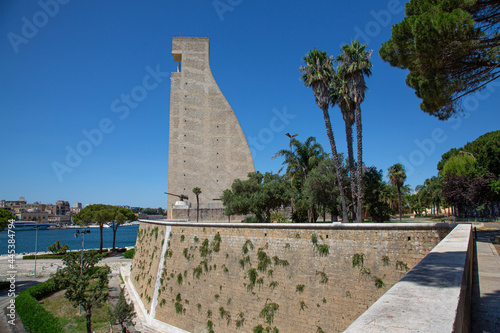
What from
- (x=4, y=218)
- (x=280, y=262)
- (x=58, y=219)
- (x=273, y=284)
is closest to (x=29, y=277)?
A: (x=4, y=218)

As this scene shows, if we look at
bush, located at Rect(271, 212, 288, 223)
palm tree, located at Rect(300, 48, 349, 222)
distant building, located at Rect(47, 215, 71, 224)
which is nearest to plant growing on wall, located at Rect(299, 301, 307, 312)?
palm tree, located at Rect(300, 48, 349, 222)

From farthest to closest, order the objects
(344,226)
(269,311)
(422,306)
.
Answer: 1. (269,311)
2. (344,226)
3. (422,306)

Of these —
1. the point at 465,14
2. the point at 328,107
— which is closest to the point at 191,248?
the point at 328,107

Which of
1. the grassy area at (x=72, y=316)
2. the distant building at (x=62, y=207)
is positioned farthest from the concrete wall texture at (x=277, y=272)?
the distant building at (x=62, y=207)

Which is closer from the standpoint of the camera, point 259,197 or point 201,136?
point 259,197

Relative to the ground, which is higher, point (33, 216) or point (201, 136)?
point (201, 136)

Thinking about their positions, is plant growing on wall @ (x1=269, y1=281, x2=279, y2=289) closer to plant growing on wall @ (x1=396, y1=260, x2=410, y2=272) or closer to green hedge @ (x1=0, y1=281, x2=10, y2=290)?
plant growing on wall @ (x1=396, y1=260, x2=410, y2=272)

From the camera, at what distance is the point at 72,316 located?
1847 cm

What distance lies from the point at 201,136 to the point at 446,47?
3380 centimetres

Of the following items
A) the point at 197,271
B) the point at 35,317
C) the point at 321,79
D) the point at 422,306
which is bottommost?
the point at 35,317

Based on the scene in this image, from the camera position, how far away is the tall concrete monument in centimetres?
3888

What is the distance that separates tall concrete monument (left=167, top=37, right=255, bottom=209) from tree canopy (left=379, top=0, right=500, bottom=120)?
30711 mm

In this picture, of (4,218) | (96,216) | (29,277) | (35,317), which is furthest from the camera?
(96,216)

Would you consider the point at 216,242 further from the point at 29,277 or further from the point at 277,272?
the point at 29,277
